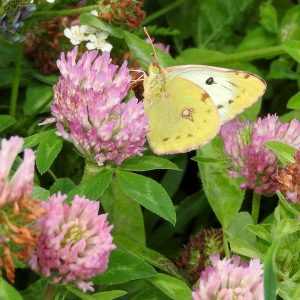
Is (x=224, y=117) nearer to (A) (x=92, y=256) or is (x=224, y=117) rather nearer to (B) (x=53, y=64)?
(B) (x=53, y=64)

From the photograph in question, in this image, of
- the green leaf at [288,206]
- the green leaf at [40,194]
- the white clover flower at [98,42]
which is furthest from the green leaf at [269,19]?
the green leaf at [40,194]

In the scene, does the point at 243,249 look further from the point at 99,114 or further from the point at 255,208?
the point at 99,114

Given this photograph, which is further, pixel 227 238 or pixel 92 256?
pixel 227 238

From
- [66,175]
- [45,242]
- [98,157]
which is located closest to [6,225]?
[45,242]

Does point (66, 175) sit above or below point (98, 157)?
below

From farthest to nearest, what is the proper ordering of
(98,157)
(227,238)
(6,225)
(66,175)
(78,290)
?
(66,175), (227,238), (98,157), (78,290), (6,225)

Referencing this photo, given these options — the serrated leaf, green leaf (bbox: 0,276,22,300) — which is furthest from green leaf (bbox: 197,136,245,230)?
green leaf (bbox: 0,276,22,300)
